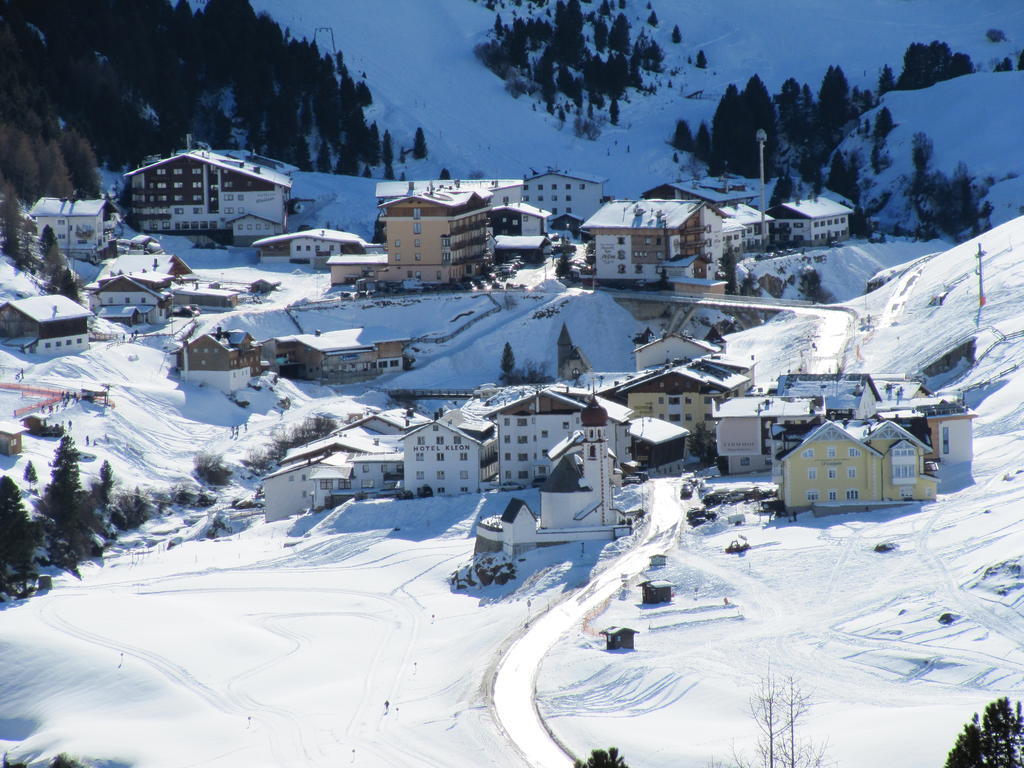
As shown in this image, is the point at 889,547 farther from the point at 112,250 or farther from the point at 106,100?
the point at 106,100

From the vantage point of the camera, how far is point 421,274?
319 ft

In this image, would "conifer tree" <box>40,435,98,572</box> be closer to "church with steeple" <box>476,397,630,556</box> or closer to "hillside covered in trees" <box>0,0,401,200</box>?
"church with steeple" <box>476,397,630,556</box>

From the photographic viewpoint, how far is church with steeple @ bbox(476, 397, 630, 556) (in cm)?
5731

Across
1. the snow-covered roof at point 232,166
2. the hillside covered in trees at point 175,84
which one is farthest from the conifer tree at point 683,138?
the snow-covered roof at point 232,166

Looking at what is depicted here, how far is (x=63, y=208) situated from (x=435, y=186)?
22.9 meters

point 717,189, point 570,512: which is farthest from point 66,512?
point 717,189

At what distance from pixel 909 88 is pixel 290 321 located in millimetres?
57601

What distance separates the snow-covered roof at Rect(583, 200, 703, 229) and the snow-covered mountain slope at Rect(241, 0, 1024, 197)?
22.1 metres

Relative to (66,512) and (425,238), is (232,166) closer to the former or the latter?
(425,238)

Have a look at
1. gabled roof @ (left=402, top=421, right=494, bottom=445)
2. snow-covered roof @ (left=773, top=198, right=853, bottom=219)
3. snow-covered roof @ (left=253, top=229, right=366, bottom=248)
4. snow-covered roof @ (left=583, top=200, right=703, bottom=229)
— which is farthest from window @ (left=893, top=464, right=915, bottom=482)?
snow-covered roof @ (left=773, top=198, right=853, bottom=219)

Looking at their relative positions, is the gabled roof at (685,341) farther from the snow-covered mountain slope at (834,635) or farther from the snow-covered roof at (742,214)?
the snow-covered roof at (742,214)

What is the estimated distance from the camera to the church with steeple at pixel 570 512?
5731 cm

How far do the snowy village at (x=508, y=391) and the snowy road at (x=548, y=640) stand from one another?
20cm

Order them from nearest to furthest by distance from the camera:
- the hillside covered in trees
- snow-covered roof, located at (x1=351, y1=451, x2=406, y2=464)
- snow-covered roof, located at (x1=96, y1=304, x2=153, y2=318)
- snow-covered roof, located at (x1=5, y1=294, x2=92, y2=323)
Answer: snow-covered roof, located at (x1=351, y1=451, x2=406, y2=464) → snow-covered roof, located at (x1=5, y1=294, x2=92, y2=323) → snow-covered roof, located at (x1=96, y1=304, x2=153, y2=318) → the hillside covered in trees
